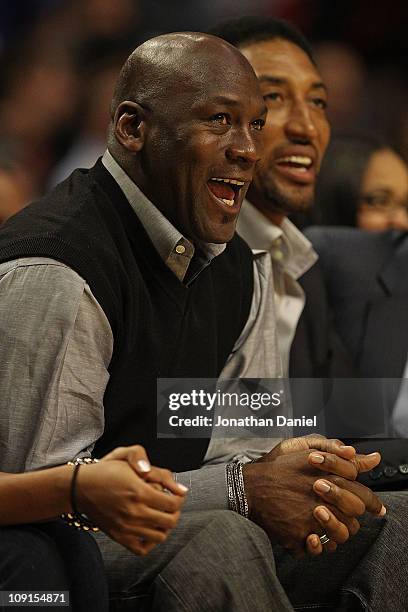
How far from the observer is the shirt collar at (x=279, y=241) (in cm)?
169

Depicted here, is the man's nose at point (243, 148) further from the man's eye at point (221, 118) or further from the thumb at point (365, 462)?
the thumb at point (365, 462)

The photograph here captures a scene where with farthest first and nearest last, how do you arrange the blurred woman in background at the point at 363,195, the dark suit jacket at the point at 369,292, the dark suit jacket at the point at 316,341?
the blurred woman in background at the point at 363,195
the dark suit jacket at the point at 369,292
the dark suit jacket at the point at 316,341

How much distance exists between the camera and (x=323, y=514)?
1169mm

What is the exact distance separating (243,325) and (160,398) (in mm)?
235

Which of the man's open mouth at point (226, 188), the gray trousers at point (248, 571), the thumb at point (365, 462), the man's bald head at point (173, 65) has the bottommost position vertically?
the gray trousers at point (248, 571)

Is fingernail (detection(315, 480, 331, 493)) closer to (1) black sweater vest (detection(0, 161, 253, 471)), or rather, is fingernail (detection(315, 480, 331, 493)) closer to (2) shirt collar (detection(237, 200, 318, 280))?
(1) black sweater vest (detection(0, 161, 253, 471))

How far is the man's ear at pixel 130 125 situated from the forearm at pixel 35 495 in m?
0.44

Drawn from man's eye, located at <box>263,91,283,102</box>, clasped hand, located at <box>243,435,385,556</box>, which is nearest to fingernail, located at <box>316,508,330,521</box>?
clasped hand, located at <box>243,435,385,556</box>

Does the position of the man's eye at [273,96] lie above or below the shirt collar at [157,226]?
Answer: above

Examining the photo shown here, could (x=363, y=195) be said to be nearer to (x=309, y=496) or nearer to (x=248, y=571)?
(x=309, y=496)

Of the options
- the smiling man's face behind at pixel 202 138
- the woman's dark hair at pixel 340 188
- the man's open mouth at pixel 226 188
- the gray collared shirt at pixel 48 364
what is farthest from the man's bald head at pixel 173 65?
the woman's dark hair at pixel 340 188

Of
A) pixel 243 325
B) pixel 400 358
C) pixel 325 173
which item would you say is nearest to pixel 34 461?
pixel 243 325

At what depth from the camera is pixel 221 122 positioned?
1.25 m
